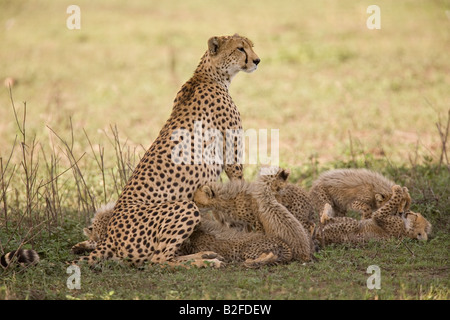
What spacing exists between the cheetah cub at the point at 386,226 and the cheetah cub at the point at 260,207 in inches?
14.0

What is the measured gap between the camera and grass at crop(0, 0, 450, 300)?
466cm

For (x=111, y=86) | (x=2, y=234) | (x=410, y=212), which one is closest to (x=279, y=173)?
(x=410, y=212)

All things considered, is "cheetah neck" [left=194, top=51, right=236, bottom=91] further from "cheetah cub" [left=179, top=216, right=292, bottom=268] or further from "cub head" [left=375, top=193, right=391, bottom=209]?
"cub head" [left=375, top=193, right=391, bottom=209]

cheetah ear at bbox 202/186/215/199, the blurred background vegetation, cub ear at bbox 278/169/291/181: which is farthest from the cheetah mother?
the blurred background vegetation

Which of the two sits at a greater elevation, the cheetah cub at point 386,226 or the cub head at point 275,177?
the cub head at point 275,177

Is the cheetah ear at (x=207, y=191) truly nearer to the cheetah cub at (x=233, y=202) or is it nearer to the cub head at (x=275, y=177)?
the cheetah cub at (x=233, y=202)

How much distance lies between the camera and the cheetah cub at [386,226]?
5568 millimetres

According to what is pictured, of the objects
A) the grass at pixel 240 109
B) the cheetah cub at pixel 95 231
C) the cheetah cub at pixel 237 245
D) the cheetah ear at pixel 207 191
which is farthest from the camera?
the cheetah cub at pixel 95 231

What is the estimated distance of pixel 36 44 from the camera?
1459 cm

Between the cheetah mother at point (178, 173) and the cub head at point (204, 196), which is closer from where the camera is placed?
the cheetah mother at point (178, 173)

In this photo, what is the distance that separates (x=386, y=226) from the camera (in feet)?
18.6

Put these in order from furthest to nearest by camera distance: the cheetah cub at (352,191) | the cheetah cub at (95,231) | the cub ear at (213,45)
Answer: the cheetah cub at (352,191), the cub ear at (213,45), the cheetah cub at (95,231)

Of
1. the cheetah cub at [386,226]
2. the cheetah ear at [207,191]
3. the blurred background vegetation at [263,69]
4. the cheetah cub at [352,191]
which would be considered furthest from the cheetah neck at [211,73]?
the blurred background vegetation at [263,69]
